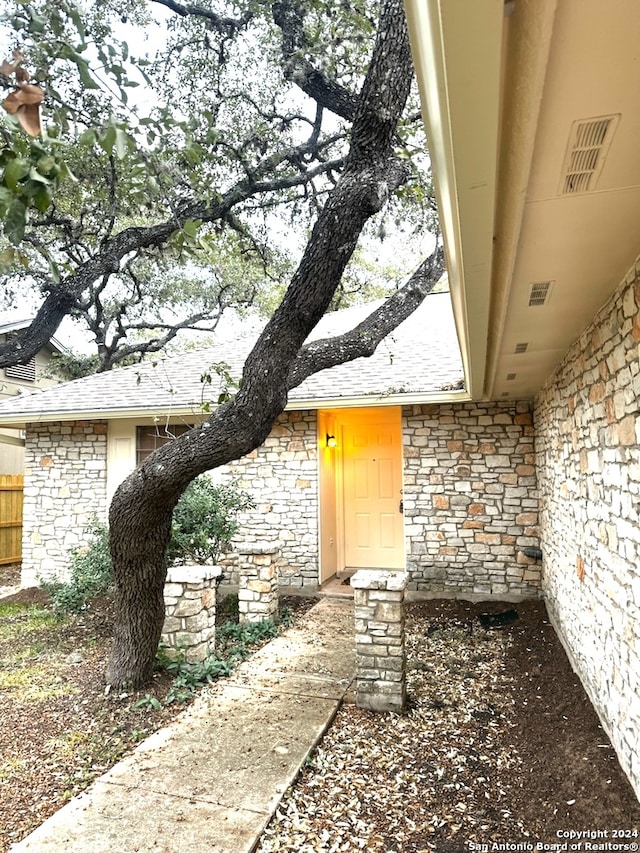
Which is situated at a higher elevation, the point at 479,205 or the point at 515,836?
the point at 479,205

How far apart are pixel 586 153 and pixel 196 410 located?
606cm

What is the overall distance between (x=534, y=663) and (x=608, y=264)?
3.58 meters

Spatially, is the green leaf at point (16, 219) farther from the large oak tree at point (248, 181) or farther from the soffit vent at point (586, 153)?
the soffit vent at point (586, 153)

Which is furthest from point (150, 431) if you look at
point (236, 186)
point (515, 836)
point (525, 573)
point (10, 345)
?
point (515, 836)

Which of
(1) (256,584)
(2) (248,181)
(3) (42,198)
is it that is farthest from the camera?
(1) (256,584)

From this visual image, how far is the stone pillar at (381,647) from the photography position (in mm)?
3789

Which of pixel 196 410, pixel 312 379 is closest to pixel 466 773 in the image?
pixel 196 410

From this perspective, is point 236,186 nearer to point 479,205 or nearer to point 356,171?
point 356,171

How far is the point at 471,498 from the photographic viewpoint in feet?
21.8

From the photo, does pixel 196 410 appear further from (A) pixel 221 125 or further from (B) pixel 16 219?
(B) pixel 16 219

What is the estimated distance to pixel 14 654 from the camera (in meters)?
5.23

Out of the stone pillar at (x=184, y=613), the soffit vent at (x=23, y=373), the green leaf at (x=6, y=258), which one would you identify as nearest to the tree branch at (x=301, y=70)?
the green leaf at (x=6, y=258)

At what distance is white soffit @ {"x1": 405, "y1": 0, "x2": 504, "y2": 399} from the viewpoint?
3.13 feet

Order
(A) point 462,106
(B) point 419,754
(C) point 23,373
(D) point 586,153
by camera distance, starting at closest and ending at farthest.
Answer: (A) point 462,106 < (D) point 586,153 < (B) point 419,754 < (C) point 23,373
